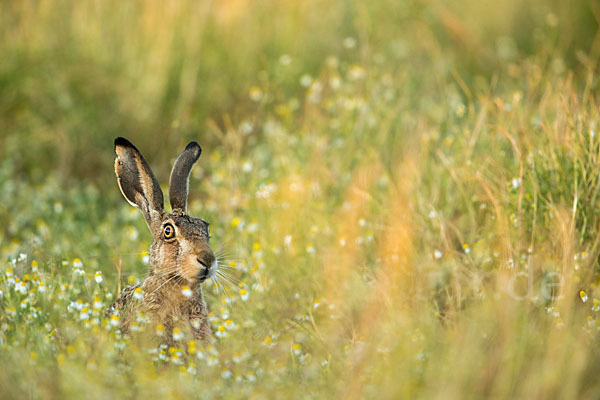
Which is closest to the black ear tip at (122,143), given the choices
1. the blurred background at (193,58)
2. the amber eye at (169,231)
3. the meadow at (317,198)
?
the amber eye at (169,231)

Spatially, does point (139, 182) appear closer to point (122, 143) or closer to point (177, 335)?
point (122, 143)

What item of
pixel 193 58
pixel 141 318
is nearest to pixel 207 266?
pixel 141 318

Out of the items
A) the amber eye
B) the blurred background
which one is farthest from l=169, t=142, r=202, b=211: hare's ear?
the blurred background

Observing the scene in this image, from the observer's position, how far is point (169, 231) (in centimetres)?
423

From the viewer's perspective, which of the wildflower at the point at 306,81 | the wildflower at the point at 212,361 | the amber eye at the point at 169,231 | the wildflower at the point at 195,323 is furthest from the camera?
the wildflower at the point at 306,81

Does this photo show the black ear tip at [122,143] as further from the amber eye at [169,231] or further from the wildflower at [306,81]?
the wildflower at [306,81]

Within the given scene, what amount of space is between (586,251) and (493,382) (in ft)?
5.52

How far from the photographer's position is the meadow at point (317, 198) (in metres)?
3.33

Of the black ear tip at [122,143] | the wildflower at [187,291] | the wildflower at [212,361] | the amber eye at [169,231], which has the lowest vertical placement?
the wildflower at [212,361]

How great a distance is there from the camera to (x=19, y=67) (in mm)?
7195

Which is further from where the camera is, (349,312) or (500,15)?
(500,15)

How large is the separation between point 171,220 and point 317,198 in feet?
5.39

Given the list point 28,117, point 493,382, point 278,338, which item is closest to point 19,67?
point 28,117

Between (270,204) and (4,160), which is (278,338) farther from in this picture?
(4,160)
